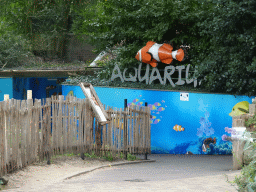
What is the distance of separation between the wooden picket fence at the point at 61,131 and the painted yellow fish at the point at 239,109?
3019 millimetres

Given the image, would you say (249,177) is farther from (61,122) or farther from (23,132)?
(61,122)

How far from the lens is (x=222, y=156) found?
13672 millimetres

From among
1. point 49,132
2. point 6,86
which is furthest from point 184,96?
point 6,86

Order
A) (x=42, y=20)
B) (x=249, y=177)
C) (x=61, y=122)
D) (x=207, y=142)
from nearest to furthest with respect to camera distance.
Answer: (x=249, y=177) < (x=61, y=122) < (x=207, y=142) < (x=42, y=20)

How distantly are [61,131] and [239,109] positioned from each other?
6.30 meters

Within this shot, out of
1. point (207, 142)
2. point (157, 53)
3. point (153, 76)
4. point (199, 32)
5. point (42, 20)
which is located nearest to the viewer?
point (207, 142)

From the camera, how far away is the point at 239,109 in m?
13.2

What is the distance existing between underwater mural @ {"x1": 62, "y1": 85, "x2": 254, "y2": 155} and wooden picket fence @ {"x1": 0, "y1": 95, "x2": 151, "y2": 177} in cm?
272

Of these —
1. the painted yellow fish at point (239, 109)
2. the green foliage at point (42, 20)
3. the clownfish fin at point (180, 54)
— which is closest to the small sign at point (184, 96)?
the clownfish fin at point (180, 54)

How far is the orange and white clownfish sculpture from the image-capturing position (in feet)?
51.8

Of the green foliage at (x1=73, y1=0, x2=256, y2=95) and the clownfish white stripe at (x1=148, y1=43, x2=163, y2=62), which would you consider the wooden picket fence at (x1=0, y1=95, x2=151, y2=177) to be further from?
the clownfish white stripe at (x1=148, y1=43, x2=163, y2=62)

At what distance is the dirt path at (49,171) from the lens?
24.4 ft

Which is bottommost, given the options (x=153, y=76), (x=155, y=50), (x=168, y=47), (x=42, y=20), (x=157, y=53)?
(x=153, y=76)

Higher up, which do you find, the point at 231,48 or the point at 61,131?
the point at 231,48
